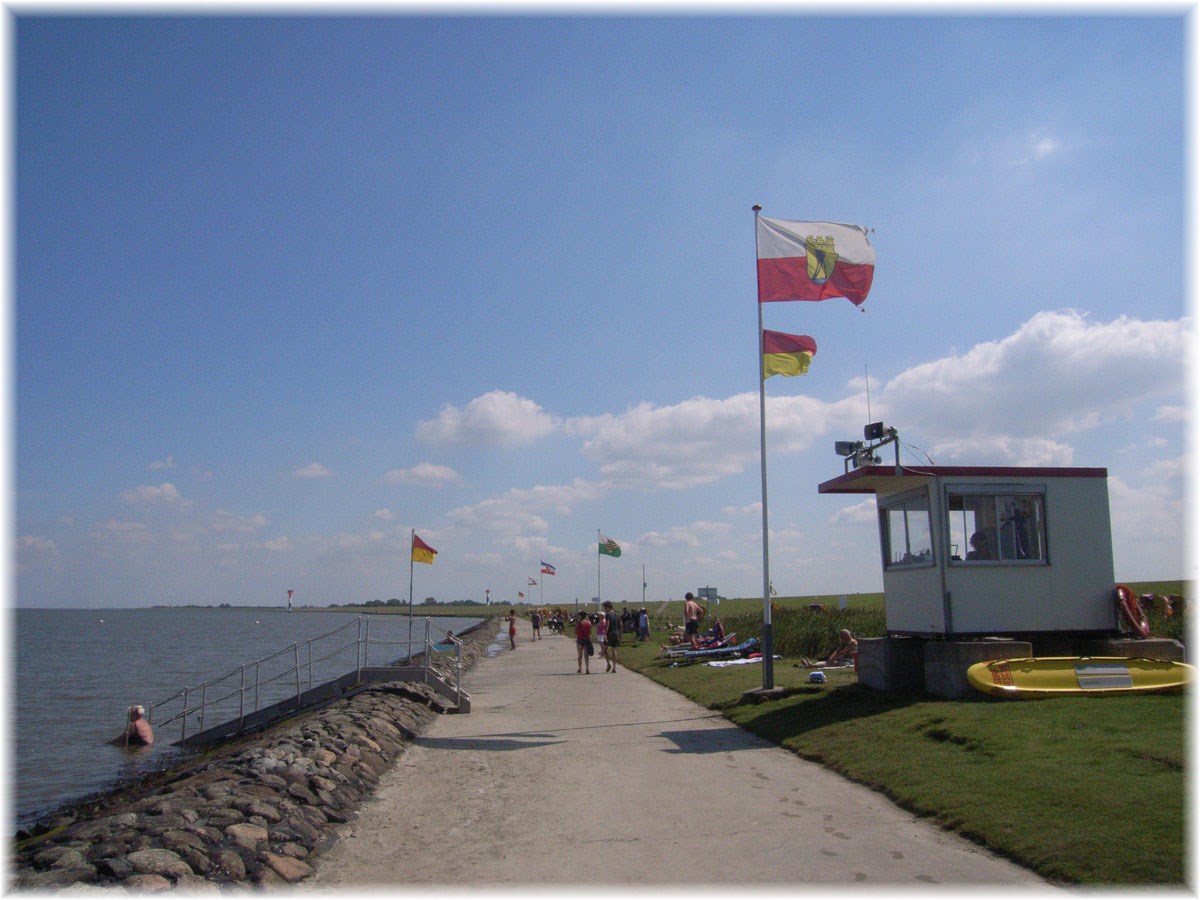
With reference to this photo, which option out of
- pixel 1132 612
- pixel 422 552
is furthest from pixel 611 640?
pixel 1132 612

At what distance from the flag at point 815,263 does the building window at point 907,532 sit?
3.88 metres

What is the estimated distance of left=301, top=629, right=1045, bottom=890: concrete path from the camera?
256 inches

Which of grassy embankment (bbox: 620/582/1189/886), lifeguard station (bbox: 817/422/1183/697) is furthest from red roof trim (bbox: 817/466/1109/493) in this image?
grassy embankment (bbox: 620/582/1189/886)

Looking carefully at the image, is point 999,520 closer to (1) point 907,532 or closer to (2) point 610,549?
(1) point 907,532

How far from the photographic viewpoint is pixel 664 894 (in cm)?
604

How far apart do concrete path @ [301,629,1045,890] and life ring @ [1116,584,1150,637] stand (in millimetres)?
6118

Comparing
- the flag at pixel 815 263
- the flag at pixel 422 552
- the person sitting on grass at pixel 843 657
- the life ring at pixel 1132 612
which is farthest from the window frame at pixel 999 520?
the flag at pixel 422 552

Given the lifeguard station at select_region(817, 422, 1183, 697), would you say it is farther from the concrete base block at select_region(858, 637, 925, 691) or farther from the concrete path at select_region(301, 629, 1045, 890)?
the concrete path at select_region(301, 629, 1045, 890)

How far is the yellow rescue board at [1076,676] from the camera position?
11.9 m

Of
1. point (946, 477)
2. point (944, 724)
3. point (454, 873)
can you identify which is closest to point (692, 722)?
point (944, 724)

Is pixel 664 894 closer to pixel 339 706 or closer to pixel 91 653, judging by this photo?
pixel 339 706

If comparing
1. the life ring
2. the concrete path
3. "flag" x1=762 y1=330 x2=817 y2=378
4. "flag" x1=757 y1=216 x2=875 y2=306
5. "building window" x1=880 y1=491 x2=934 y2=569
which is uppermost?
"flag" x1=757 y1=216 x2=875 y2=306

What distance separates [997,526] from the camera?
1373cm

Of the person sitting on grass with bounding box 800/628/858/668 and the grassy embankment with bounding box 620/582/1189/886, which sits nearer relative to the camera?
the grassy embankment with bounding box 620/582/1189/886
